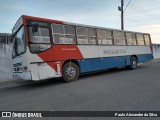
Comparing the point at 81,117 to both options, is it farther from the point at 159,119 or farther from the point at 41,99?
the point at 41,99

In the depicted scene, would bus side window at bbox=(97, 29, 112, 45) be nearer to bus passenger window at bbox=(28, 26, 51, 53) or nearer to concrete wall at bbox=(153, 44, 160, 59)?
bus passenger window at bbox=(28, 26, 51, 53)

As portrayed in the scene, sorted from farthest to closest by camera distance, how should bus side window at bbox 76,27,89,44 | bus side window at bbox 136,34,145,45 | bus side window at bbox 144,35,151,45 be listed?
1. bus side window at bbox 144,35,151,45
2. bus side window at bbox 136,34,145,45
3. bus side window at bbox 76,27,89,44

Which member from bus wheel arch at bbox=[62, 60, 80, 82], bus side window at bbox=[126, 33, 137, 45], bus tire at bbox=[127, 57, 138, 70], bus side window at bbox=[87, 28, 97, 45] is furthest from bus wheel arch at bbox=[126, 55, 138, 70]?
bus wheel arch at bbox=[62, 60, 80, 82]

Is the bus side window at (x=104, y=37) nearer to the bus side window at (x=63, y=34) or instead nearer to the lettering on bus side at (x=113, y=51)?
the lettering on bus side at (x=113, y=51)

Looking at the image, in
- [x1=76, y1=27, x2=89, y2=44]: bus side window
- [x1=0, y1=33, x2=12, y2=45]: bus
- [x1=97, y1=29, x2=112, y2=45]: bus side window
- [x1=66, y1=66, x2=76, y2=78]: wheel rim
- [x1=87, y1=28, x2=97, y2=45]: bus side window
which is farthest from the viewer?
[x1=0, y1=33, x2=12, y2=45]: bus

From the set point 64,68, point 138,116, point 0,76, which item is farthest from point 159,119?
point 0,76

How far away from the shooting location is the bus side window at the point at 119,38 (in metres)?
13.1

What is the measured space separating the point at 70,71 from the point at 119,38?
562cm

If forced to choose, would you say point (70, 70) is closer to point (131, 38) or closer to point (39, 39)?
point (39, 39)

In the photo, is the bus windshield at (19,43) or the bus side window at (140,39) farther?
the bus side window at (140,39)

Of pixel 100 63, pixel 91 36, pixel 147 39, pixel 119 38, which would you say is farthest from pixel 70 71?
pixel 147 39

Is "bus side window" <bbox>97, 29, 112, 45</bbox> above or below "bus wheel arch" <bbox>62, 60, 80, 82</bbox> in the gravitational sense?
above

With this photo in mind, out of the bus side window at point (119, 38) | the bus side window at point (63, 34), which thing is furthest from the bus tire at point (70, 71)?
the bus side window at point (119, 38)

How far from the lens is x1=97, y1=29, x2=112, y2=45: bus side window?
11758 mm
